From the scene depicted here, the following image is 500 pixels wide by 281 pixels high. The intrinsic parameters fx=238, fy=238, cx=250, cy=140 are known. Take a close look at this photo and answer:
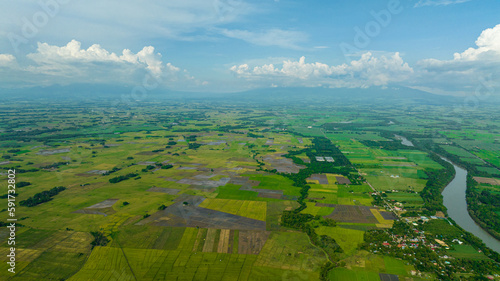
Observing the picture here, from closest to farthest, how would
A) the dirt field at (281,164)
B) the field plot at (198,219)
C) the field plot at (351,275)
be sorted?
the field plot at (351,275) < the field plot at (198,219) < the dirt field at (281,164)

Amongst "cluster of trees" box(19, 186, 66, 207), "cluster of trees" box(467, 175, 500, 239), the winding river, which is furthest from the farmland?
the winding river

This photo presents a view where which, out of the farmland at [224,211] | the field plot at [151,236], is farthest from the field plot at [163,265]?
the field plot at [151,236]

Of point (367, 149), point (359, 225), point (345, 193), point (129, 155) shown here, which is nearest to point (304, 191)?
point (345, 193)

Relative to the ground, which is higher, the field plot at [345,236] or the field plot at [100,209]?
the field plot at [100,209]

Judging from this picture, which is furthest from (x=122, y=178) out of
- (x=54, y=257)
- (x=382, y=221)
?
(x=382, y=221)

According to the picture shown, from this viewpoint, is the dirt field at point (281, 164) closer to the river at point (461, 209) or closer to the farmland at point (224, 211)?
the farmland at point (224, 211)

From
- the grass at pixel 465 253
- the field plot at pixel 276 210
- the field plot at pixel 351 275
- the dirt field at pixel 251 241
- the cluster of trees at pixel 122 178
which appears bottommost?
the grass at pixel 465 253
